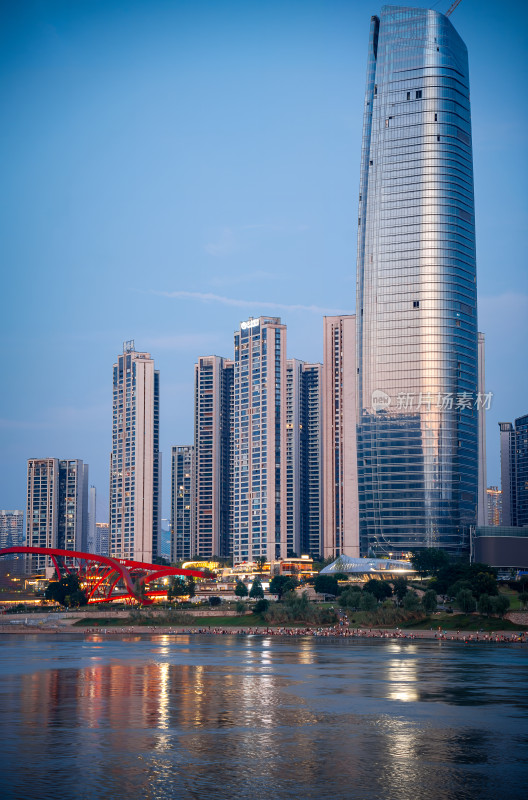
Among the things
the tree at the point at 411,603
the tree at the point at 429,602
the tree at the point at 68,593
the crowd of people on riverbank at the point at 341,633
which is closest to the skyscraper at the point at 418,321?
the crowd of people on riverbank at the point at 341,633

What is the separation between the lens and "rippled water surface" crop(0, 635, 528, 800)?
3812 centimetres

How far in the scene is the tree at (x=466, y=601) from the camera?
118000 mm

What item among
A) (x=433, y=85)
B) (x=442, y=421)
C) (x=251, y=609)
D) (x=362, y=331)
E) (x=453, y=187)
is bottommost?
(x=251, y=609)

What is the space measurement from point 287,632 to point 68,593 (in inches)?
2566

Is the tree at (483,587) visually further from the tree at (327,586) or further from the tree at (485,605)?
the tree at (327,586)

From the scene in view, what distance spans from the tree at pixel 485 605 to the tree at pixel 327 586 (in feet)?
171

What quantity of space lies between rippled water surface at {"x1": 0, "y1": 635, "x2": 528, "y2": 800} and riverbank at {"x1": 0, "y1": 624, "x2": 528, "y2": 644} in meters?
21.8

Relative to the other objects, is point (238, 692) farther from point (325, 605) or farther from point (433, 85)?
point (433, 85)

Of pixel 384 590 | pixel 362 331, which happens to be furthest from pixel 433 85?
pixel 384 590

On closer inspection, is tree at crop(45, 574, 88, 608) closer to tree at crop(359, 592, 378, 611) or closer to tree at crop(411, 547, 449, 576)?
tree at crop(411, 547, 449, 576)

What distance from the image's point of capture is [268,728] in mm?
50500

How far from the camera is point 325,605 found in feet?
499

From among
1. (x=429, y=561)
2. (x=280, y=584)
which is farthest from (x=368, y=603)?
(x=280, y=584)

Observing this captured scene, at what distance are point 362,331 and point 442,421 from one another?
78.9 feet
